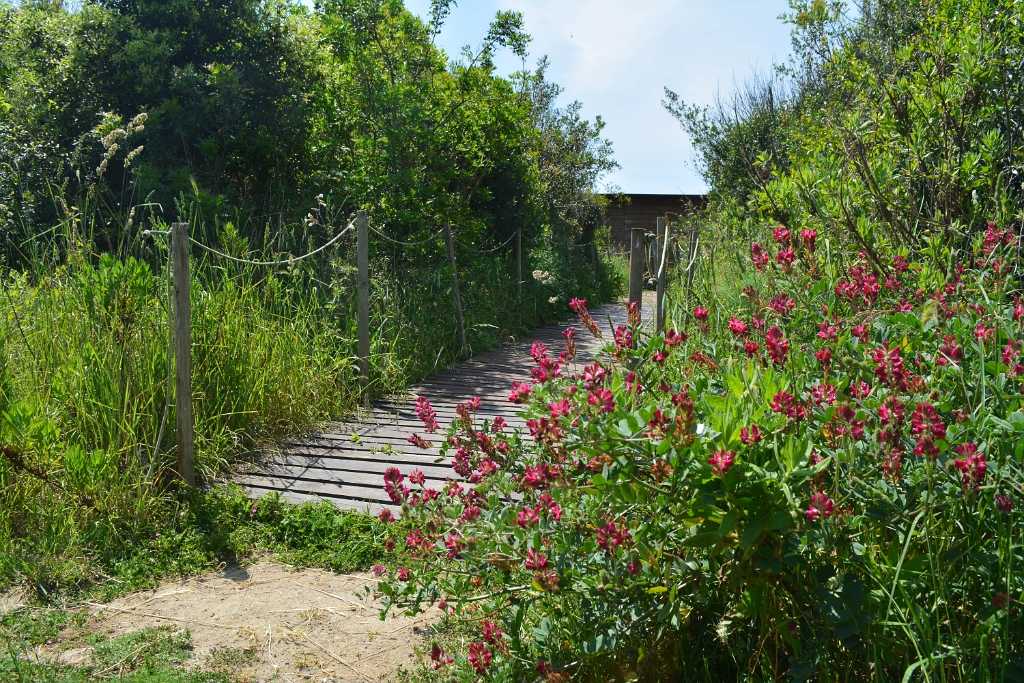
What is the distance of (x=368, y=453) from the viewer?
5855 millimetres

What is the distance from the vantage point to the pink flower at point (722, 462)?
1.88 m

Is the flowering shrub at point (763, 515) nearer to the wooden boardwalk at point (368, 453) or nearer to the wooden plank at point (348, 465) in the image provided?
the wooden boardwalk at point (368, 453)

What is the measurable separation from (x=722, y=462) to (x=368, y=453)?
4.25 meters

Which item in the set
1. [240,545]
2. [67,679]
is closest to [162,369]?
A: [240,545]

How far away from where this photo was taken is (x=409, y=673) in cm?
307

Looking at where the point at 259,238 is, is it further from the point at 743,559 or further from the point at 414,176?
the point at 743,559

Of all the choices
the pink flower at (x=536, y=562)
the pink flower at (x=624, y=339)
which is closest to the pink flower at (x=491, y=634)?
the pink flower at (x=536, y=562)

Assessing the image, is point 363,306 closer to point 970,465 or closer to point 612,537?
point 612,537

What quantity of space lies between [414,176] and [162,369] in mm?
5392

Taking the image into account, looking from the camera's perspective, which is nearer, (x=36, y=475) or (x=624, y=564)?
(x=624, y=564)

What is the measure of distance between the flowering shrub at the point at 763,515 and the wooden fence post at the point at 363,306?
4.49 metres

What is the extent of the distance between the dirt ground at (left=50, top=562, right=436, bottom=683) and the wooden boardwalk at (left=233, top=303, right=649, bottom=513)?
890 mm

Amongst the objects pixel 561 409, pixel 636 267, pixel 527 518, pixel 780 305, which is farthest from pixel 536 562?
pixel 636 267

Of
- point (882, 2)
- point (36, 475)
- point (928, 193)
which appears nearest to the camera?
point (36, 475)
